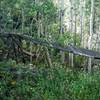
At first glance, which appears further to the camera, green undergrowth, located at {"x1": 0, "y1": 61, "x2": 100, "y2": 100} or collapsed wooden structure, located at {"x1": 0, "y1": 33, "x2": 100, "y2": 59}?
collapsed wooden structure, located at {"x1": 0, "y1": 33, "x2": 100, "y2": 59}

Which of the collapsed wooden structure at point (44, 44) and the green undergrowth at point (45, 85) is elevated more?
the collapsed wooden structure at point (44, 44)

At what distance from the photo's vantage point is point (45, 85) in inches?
334

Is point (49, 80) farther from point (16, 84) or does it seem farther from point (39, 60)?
point (39, 60)

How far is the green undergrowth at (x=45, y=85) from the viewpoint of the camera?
773 centimetres

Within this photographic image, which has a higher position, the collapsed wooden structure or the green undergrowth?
the collapsed wooden structure

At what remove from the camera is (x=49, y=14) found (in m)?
22.4

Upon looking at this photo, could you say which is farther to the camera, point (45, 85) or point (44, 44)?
point (44, 44)

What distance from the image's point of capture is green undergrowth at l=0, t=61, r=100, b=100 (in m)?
7.73

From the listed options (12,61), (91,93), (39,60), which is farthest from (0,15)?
(91,93)

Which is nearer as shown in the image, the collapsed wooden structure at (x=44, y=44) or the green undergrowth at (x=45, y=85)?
the green undergrowth at (x=45, y=85)

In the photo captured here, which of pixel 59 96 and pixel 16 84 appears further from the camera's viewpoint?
pixel 16 84

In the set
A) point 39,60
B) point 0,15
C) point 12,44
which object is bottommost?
point 39,60

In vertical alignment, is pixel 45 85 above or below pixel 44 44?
below

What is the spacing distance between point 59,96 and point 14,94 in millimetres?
1083
